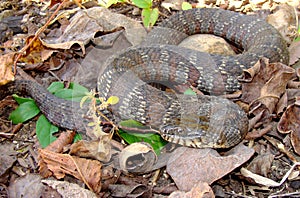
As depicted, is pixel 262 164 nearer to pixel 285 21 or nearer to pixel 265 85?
pixel 265 85

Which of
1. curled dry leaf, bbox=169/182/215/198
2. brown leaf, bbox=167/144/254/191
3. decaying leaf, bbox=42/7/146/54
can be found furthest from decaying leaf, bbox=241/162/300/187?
decaying leaf, bbox=42/7/146/54

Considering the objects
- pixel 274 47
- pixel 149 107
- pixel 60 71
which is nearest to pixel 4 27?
pixel 60 71

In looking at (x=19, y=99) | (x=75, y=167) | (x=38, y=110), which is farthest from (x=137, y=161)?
(x=19, y=99)

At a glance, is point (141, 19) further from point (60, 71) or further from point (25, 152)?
point (25, 152)

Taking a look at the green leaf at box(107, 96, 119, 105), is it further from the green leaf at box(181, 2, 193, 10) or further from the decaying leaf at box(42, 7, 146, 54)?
the green leaf at box(181, 2, 193, 10)

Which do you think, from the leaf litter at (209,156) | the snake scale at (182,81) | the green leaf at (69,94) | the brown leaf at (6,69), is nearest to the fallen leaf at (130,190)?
the leaf litter at (209,156)

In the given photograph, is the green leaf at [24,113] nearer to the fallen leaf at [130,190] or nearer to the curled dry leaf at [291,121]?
the fallen leaf at [130,190]
